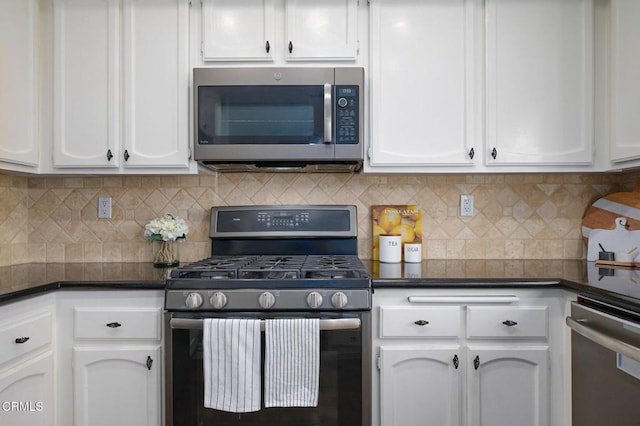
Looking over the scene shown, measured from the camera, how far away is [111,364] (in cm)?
177

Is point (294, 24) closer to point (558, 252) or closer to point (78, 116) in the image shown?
point (78, 116)

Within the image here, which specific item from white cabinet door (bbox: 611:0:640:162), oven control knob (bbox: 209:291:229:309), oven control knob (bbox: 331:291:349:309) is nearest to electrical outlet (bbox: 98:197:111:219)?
oven control knob (bbox: 209:291:229:309)

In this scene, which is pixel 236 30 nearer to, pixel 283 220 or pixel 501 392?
pixel 283 220

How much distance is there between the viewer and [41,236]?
2377 millimetres

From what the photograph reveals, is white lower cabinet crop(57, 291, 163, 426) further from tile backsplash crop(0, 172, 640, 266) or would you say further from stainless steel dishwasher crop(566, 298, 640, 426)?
stainless steel dishwasher crop(566, 298, 640, 426)

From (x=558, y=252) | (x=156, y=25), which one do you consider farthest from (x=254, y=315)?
(x=558, y=252)

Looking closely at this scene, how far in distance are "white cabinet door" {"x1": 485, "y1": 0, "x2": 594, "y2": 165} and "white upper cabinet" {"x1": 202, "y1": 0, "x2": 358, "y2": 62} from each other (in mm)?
689

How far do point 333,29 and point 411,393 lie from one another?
166 centimetres

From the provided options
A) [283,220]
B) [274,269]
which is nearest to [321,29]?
[283,220]

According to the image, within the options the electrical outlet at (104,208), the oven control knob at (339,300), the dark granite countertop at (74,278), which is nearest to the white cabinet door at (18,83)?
the electrical outlet at (104,208)

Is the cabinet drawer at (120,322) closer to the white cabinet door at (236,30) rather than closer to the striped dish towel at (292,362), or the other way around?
the striped dish towel at (292,362)

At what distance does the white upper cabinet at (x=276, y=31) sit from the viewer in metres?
2.04

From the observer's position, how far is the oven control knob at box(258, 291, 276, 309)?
1676 millimetres

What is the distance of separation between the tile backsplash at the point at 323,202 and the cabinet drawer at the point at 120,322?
2.08 ft
